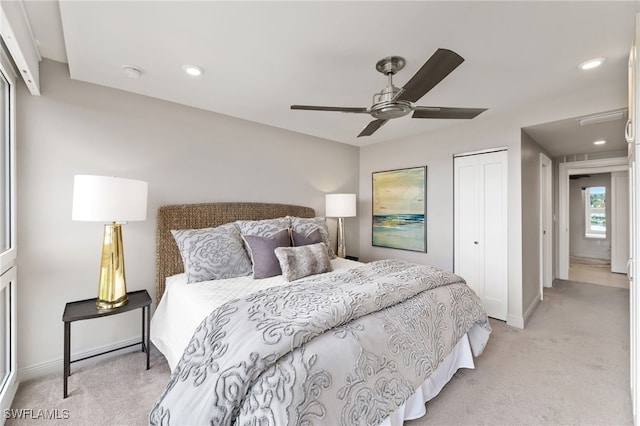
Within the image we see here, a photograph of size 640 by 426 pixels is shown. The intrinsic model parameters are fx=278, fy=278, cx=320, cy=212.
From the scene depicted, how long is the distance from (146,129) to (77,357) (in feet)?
6.86

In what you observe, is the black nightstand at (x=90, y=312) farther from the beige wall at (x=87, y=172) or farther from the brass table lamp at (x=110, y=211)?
the beige wall at (x=87, y=172)

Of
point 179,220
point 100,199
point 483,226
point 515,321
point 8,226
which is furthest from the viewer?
point 483,226

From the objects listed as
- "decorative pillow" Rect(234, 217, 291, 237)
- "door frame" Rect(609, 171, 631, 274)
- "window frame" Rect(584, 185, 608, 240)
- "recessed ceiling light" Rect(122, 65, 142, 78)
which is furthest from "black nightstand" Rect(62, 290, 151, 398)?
"window frame" Rect(584, 185, 608, 240)

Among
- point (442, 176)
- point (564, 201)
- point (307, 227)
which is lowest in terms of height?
point (307, 227)

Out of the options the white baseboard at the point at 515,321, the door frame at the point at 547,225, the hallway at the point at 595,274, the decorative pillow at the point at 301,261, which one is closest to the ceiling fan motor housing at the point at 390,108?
the decorative pillow at the point at 301,261

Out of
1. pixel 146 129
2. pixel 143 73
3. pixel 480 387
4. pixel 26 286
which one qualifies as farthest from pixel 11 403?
pixel 480 387

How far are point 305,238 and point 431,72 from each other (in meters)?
1.92

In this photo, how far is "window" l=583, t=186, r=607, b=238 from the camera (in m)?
6.97

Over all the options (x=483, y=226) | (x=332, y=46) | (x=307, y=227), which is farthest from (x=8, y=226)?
(x=483, y=226)

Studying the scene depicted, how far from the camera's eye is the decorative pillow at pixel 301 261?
8.15 ft

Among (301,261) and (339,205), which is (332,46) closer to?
(301,261)

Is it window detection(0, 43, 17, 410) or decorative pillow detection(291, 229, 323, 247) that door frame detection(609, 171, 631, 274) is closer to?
decorative pillow detection(291, 229, 323, 247)

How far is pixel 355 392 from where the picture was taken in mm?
1297

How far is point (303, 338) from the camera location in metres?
1.27
